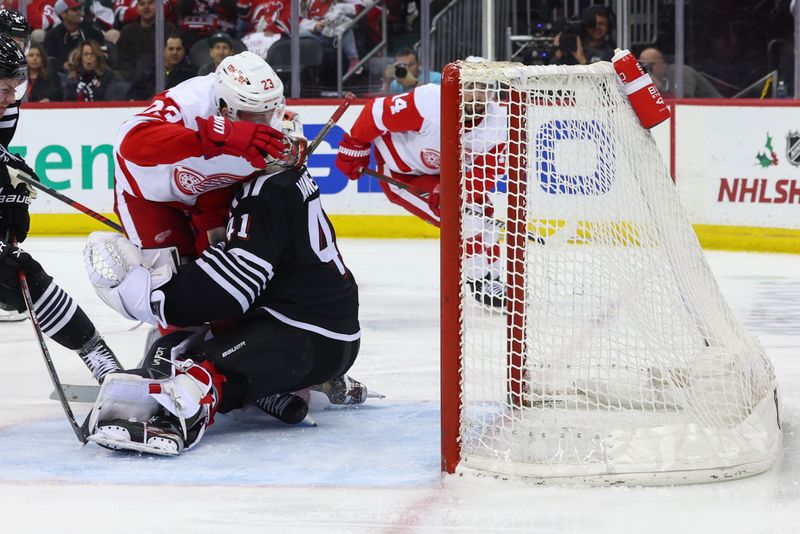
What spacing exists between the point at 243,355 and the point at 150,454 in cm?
28

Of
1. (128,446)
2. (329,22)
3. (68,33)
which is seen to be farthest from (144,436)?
(68,33)

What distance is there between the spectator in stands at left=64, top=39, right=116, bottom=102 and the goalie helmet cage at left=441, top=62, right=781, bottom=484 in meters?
5.20

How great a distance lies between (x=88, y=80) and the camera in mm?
7535

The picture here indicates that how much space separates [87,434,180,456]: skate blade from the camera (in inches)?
103

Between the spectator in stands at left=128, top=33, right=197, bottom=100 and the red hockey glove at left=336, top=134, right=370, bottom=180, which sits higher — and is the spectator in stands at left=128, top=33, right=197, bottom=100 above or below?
above

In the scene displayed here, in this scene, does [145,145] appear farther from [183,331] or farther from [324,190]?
[324,190]

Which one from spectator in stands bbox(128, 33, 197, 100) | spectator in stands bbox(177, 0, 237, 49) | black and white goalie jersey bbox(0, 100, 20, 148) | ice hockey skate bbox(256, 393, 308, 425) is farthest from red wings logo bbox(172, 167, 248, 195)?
spectator in stands bbox(177, 0, 237, 49)

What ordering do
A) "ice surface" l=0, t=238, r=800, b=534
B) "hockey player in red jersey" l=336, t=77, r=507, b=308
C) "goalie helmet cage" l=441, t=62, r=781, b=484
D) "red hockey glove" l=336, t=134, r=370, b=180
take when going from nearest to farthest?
"ice surface" l=0, t=238, r=800, b=534 < "goalie helmet cage" l=441, t=62, r=781, b=484 < "hockey player in red jersey" l=336, t=77, r=507, b=308 < "red hockey glove" l=336, t=134, r=370, b=180

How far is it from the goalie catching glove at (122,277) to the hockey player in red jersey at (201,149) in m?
0.24

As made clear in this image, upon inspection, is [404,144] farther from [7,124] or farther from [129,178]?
[129,178]

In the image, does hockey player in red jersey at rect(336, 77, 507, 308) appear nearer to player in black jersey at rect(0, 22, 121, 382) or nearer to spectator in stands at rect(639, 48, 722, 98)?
player in black jersey at rect(0, 22, 121, 382)

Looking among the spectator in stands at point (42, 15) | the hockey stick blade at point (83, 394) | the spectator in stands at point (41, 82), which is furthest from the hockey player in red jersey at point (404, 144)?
the spectator in stands at point (42, 15)

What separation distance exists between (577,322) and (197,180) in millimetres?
925

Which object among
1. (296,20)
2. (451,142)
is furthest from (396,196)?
(451,142)
